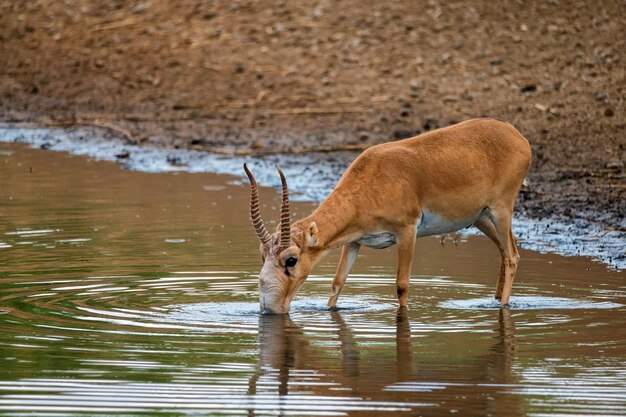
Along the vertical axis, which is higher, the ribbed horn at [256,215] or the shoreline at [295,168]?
the ribbed horn at [256,215]

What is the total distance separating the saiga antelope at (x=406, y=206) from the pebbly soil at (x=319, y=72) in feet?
16.6

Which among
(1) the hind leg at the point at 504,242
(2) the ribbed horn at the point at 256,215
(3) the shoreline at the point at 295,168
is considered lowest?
(3) the shoreline at the point at 295,168

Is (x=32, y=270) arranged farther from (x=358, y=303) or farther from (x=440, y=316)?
(x=440, y=316)

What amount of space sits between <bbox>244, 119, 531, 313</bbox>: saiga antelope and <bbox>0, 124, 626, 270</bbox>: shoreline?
1.55 meters

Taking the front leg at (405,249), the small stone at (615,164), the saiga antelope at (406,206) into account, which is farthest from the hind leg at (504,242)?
the small stone at (615,164)

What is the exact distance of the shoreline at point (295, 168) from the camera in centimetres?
1382

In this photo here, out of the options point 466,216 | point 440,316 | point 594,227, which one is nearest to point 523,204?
point 594,227

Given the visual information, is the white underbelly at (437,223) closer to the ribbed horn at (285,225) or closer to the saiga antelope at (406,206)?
the saiga antelope at (406,206)

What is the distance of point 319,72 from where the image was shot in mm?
22828

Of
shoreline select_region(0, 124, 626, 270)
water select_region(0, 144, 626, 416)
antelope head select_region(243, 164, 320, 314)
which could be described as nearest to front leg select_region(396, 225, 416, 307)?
water select_region(0, 144, 626, 416)

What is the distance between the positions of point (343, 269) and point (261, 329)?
1.46 meters

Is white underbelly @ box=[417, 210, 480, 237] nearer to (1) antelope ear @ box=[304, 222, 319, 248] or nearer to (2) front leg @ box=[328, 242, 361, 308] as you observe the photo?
(2) front leg @ box=[328, 242, 361, 308]

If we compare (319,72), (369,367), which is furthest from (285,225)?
(319,72)

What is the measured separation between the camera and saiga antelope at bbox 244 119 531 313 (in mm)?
10609
